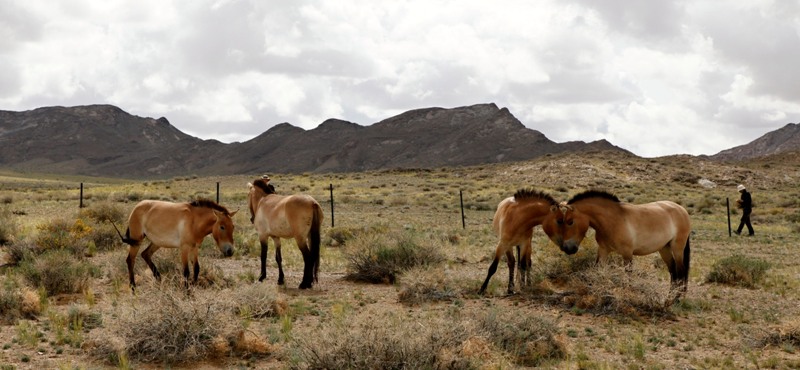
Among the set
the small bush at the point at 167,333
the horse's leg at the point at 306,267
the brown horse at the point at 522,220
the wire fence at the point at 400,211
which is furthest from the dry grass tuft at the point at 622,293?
the wire fence at the point at 400,211

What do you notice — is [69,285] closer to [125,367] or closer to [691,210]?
[125,367]

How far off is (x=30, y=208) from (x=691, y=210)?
34726mm

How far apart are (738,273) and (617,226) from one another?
13.4 ft

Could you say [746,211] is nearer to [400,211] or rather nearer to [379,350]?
[400,211]

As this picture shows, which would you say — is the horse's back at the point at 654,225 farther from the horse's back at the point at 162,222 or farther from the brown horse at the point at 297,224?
the horse's back at the point at 162,222

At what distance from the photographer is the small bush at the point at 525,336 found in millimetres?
7086

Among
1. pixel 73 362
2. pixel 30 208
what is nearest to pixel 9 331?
pixel 73 362

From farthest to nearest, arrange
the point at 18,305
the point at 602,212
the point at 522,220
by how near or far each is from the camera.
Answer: the point at 522,220
the point at 602,212
the point at 18,305

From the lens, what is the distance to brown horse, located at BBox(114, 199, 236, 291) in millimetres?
10109

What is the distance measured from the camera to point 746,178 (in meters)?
65.0

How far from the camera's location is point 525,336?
24.1ft

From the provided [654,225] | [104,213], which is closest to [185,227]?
[654,225]

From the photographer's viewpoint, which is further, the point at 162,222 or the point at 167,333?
the point at 162,222

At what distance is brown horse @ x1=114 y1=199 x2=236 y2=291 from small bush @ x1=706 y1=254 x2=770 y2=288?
957 cm
